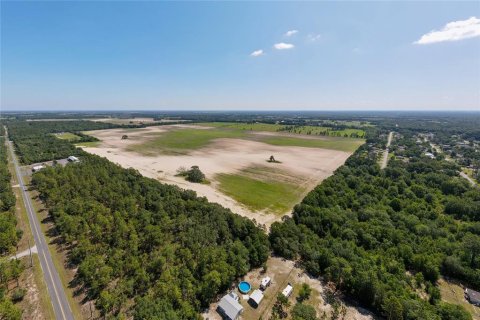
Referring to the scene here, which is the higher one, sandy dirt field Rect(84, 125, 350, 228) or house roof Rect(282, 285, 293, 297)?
sandy dirt field Rect(84, 125, 350, 228)

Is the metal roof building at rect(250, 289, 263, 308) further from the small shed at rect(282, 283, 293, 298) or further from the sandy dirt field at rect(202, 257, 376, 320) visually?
the small shed at rect(282, 283, 293, 298)

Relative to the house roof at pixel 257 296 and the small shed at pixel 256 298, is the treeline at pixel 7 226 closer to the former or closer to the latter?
the small shed at pixel 256 298

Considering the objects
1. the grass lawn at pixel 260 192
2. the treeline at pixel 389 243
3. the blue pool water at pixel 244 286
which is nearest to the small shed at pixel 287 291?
the blue pool water at pixel 244 286

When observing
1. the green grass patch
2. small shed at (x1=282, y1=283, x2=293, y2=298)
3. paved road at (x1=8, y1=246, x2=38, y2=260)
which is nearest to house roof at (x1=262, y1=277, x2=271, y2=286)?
small shed at (x1=282, y1=283, x2=293, y2=298)

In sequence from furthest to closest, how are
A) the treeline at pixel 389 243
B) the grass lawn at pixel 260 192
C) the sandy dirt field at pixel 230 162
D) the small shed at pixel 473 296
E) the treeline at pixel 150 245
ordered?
the sandy dirt field at pixel 230 162, the grass lawn at pixel 260 192, the small shed at pixel 473 296, the treeline at pixel 389 243, the treeline at pixel 150 245

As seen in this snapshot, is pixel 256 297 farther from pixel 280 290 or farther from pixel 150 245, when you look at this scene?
pixel 150 245

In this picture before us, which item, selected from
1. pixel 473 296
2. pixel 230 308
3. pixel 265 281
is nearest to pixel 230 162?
pixel 265 281
